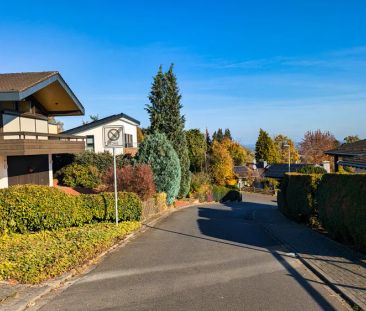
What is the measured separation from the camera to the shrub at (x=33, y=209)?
37.6ft

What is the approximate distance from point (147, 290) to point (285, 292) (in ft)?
7.73

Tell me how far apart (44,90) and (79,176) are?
5857 millimetres

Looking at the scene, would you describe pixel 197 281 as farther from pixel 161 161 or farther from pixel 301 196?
pixel 161 161

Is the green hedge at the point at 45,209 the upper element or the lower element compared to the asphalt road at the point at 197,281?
upper

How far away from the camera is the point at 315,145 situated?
2923 inches

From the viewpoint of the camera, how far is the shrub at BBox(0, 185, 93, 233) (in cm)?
1146

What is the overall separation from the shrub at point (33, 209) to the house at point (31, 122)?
243 inches

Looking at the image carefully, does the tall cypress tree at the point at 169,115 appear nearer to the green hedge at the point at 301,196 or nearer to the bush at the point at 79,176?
the bush at the point at 79,176

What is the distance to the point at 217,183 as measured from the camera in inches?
2327

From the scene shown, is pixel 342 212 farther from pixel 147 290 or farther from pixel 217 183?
pixel 217 183

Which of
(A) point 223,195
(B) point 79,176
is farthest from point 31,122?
(A) point 223,195

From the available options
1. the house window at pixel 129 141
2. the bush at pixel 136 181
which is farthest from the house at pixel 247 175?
the bush at pixel 136 181

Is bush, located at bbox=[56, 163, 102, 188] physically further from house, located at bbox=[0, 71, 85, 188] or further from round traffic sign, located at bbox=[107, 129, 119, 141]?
round traffic sign, located at bbox=[107, 129, 119, 141]

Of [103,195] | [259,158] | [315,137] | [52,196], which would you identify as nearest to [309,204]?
[103,195]
